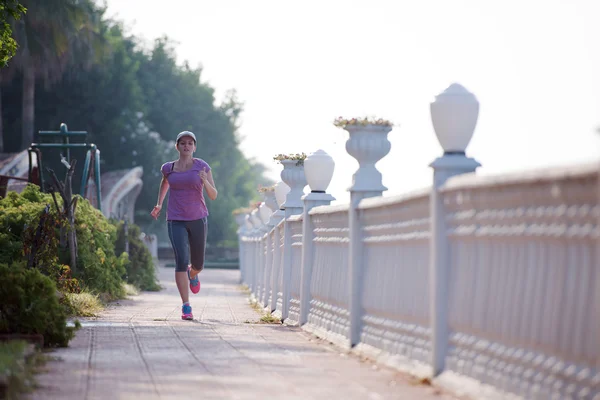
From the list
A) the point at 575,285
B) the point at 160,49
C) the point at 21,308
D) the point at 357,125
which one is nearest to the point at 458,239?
the point at 575,285

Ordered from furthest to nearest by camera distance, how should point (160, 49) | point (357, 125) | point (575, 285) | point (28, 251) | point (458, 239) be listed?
point (160, 49) < point (28, 251) < point (357, 125) < point (458, 239) < point (575, 285)

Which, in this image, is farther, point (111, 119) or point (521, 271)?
point (111, 119)

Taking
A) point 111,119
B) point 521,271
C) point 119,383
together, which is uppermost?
point 111,119

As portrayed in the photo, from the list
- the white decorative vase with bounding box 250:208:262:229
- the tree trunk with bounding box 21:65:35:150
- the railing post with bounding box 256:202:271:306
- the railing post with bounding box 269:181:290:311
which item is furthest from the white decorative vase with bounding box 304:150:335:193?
the tree trunk with bounding box 21:65:35:150

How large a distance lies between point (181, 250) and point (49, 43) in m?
24.7

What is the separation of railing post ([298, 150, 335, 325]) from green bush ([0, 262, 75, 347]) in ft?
10.6

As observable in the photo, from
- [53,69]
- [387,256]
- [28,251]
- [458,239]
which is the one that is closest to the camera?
[458,239]

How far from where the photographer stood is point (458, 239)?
5.67 metres

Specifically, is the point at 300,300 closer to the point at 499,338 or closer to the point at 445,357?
the point at 445,357

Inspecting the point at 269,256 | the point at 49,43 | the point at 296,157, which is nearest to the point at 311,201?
the point at 296,157

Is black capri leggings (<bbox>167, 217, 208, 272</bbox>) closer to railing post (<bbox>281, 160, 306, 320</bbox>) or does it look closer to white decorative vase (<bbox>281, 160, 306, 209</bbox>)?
railing post (<bbox>281, 160, 306, 320</bbox>)

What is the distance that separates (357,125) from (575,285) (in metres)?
4.03

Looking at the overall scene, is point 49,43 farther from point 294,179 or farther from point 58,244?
point 294,179

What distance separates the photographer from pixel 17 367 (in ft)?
Answer: 18.4
